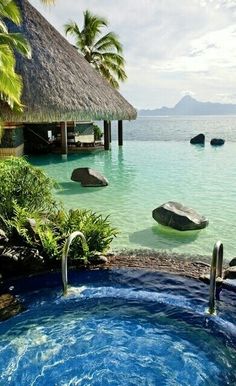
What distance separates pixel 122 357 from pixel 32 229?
9.56ft

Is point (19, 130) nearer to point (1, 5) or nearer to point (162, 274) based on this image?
point (1, 5)

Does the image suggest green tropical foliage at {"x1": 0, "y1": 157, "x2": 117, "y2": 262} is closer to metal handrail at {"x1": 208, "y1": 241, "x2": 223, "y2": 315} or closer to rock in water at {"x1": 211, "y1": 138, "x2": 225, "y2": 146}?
metal handrail at {"x1": 208, "y1": 241, "x2": 223, "y2": 315}

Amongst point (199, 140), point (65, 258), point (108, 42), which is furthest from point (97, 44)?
point (65, 258)

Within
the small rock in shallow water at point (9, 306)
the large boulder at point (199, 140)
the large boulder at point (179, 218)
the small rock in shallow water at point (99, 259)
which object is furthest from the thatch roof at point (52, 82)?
the large boulder at point (199, 140)

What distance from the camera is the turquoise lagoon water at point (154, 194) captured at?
7641 mm

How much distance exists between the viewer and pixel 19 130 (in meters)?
21.2

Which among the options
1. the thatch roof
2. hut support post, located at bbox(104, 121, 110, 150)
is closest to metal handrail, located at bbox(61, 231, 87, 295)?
the thatch roof

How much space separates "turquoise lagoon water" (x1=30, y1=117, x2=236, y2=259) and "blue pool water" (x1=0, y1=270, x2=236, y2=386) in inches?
65.1

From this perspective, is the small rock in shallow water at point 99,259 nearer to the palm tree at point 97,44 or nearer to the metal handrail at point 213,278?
the metal handrail at point 213,278

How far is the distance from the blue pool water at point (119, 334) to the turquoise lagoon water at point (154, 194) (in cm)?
165

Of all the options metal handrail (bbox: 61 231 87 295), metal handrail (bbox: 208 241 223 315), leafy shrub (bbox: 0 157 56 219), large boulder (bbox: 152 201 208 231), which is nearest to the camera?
metal handrail (bbox: 208 241 223 315)

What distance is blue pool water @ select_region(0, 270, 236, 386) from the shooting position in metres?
3.81

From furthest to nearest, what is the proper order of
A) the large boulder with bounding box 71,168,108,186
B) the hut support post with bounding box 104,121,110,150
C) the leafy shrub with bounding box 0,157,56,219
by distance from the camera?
the hut support post with bounding box 104,121,110,150, the large boulder with bounding box 71,168,108,186, the leafy shrub with bounding box 0,157,56,219

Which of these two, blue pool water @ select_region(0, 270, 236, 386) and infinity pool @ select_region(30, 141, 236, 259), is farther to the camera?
infinity pool @ select_region(30, 141, 236, 259)
